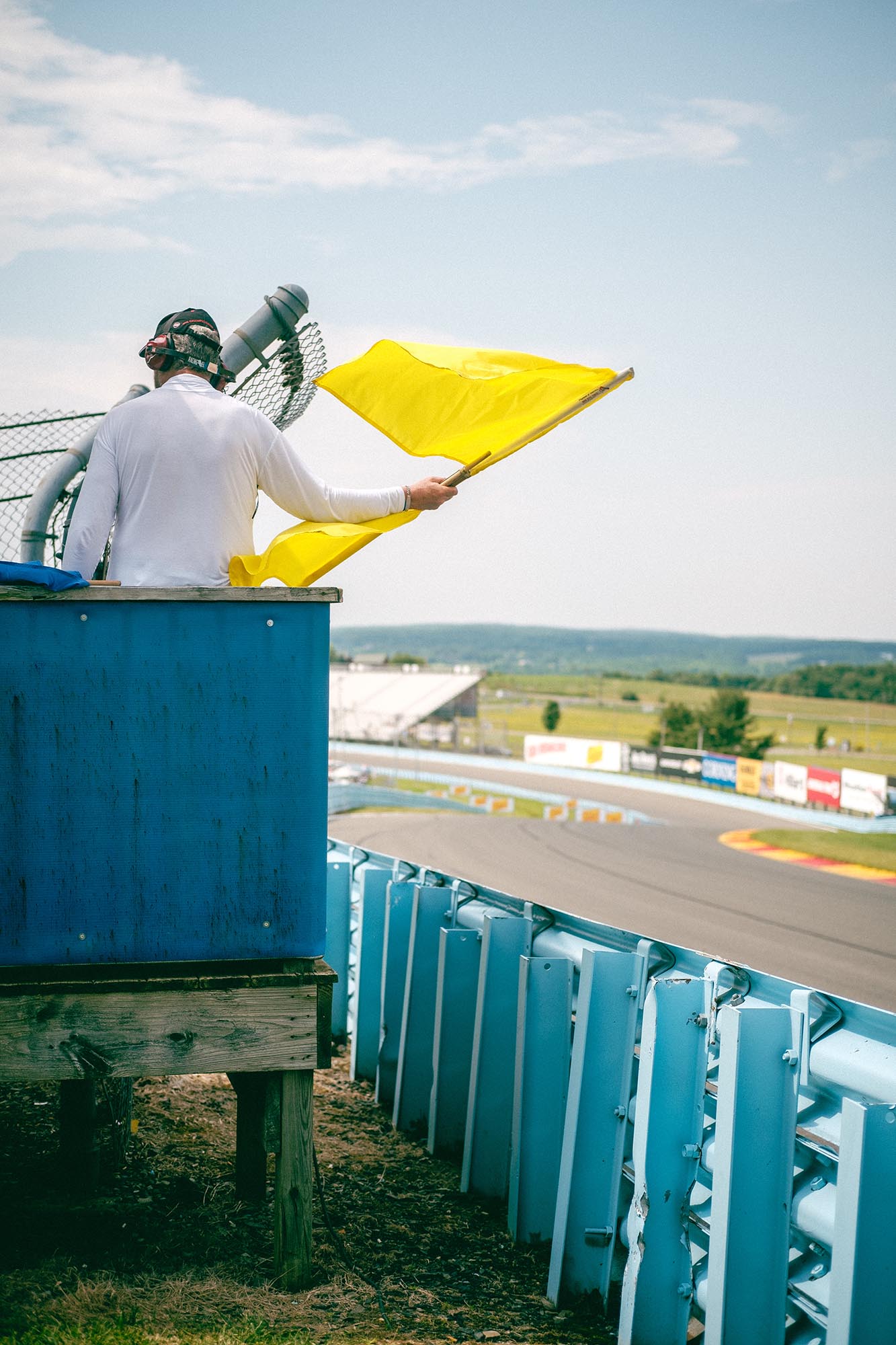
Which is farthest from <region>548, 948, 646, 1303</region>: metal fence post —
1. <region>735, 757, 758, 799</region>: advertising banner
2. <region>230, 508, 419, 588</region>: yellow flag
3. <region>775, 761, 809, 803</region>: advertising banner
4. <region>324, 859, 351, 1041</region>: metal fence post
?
<region>735, 757, 758, 799</region>: advertising banner

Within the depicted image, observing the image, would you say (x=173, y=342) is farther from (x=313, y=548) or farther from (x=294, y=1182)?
(x=294, y=1182)

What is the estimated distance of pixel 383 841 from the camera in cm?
2598

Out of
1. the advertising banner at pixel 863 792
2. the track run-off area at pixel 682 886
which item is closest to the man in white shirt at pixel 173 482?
the track run-off area at pixel 682 886

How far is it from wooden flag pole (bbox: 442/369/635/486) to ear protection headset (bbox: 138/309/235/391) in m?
0.95

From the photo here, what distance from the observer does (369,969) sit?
7.05 meters

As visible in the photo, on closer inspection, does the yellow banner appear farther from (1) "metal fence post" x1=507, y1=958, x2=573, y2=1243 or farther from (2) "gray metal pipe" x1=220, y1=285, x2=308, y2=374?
(2) "gray metal pipe" x1=220, y1=285, x2=308, y2=374

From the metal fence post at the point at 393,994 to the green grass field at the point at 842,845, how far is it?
2000cm

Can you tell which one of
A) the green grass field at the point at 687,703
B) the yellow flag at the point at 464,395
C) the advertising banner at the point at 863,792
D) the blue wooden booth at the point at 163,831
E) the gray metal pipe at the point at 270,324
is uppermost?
the gray metal pipe at the point at 270,324

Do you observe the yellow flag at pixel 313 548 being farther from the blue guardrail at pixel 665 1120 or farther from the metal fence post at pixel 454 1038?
the metal fence post at pixel 454 1038

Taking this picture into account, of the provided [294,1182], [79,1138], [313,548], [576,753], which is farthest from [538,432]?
[576,753]

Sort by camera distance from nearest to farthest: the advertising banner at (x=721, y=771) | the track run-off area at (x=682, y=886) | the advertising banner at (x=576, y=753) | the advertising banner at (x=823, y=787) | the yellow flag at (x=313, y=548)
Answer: the yellow flag at (x=313, y=548) < the track run-off area at (x=682, y=886) < the advertising banner at (x=823, y=787) < the advertising banner at (x=721, y=771) < the advertising banner at (x=576, y=753)

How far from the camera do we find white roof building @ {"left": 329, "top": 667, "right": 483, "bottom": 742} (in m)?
70.8

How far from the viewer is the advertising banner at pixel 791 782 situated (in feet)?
130

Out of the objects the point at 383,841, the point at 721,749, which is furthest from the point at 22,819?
the point at 721,749
